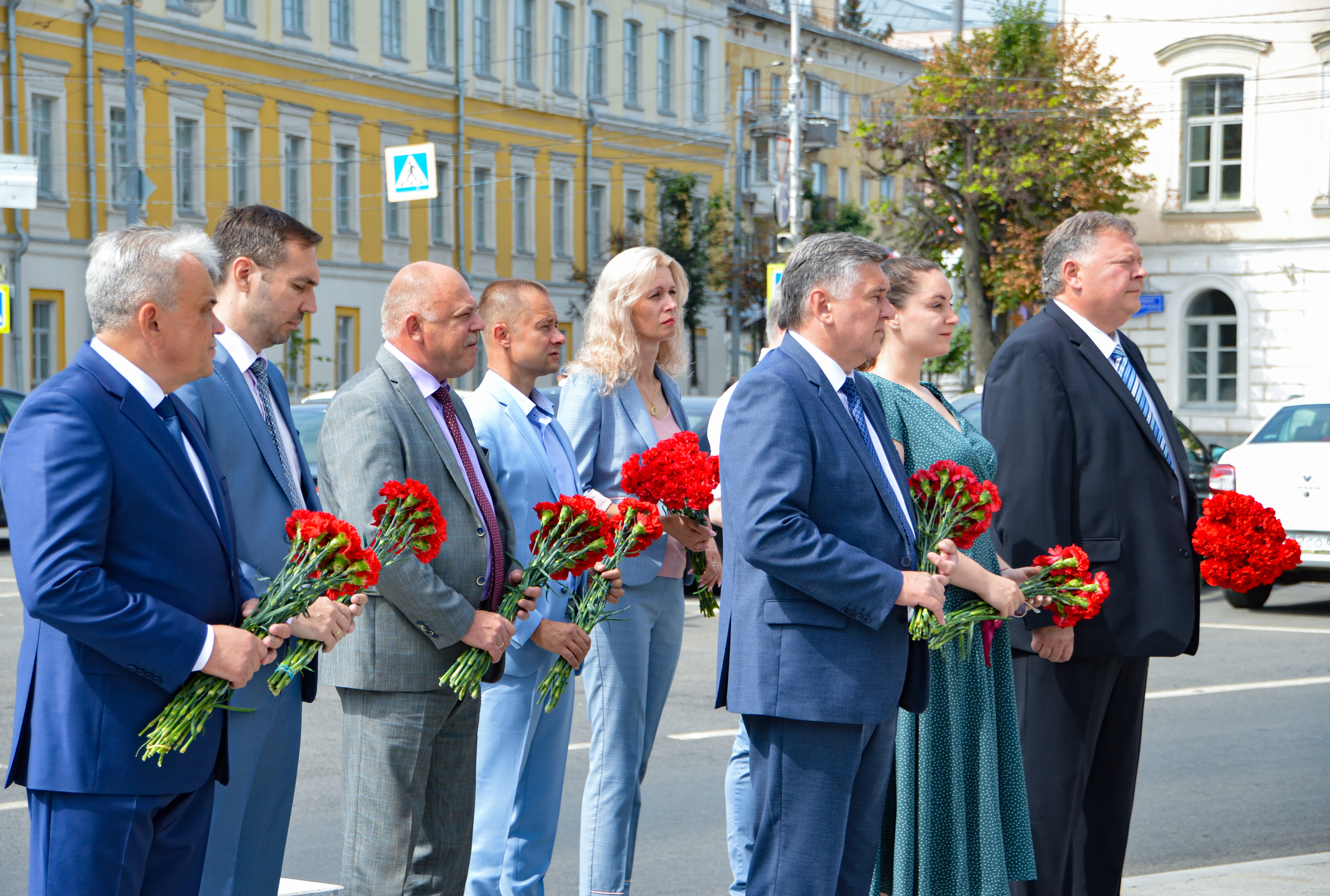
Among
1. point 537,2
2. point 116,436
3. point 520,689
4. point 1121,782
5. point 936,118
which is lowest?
point 1121,782

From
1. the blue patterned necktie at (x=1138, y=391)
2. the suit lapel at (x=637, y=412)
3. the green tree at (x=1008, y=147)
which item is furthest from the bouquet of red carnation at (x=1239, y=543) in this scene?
the green tree at (x=1008, y=147)

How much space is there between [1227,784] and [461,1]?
36.6 meters

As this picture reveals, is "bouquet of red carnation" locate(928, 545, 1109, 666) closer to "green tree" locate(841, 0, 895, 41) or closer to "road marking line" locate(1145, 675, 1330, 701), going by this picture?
"road marking line" locate(1145, 675, 1330, 701)

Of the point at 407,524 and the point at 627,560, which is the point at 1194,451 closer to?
the point at 627,560

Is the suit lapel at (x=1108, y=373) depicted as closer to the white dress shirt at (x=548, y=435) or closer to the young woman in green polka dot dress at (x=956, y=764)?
the young woman in green polka dot dress at (x=956, y=764)

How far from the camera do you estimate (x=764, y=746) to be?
3826 mm

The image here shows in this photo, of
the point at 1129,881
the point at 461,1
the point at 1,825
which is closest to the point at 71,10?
the point at 461,1

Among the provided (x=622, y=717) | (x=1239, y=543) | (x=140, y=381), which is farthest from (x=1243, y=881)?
(x=140, y=381)

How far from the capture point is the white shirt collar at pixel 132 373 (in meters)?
3.17

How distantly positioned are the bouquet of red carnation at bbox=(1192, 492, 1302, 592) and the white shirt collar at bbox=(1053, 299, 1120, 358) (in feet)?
1.84

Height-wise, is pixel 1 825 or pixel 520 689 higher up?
pixel 520 689

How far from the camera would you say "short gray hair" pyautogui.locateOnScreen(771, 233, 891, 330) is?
155 inches

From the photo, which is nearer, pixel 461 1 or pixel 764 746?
pixel 764 746

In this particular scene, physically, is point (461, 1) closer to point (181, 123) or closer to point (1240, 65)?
point (181, 123)
